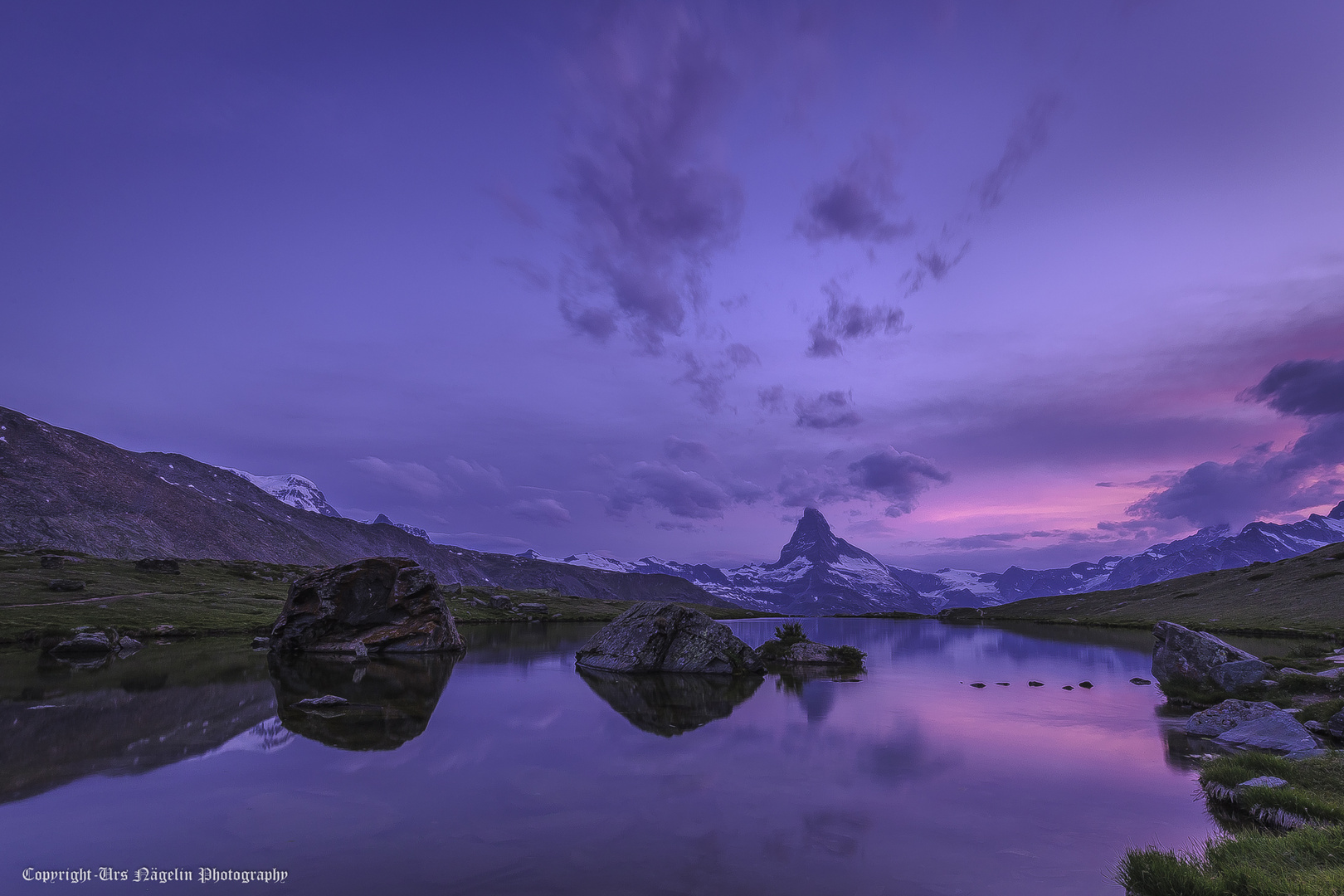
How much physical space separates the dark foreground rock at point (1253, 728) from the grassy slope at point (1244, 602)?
2223 inches

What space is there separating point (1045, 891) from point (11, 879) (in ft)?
61.9

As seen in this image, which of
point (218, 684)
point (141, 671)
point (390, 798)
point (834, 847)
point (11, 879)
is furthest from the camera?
point (141, 671)

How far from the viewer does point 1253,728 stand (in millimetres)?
22078

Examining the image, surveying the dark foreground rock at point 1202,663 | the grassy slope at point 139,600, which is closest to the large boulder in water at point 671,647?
the dark foreground rock at point 1202,663

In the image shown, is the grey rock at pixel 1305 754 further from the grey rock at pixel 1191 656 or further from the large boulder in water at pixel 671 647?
the large boulder in water at pixel 671 647

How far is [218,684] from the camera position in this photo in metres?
32.8

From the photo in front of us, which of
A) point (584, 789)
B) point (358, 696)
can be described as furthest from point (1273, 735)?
point (358, 696)

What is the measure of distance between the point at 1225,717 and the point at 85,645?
7385 cm

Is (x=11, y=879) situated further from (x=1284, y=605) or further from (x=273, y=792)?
(x=1284, y=605)

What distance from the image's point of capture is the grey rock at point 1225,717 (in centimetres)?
2386

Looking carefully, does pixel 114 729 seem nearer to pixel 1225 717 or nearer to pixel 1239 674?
pixel 1225 717

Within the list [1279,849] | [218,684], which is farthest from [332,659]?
[1279,849]

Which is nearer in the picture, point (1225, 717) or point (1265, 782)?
point (1265, 782)

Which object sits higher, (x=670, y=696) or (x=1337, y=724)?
(x=1337, y=724)
